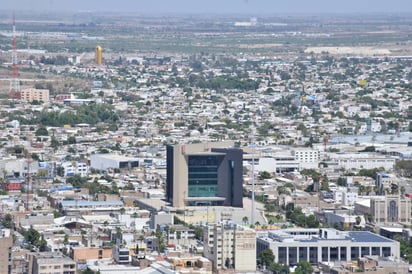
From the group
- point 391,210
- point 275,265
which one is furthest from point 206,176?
point 275,265

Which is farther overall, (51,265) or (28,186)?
(28,186)

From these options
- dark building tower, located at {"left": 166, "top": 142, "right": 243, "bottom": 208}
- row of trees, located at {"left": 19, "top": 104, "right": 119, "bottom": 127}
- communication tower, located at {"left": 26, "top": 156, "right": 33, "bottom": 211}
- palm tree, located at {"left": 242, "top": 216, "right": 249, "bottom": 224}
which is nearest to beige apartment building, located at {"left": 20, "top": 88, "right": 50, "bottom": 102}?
row of trees, located at {"left": 19, "top": 104, "right": 119, "bottom": 127}

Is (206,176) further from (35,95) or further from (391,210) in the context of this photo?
(35,95)

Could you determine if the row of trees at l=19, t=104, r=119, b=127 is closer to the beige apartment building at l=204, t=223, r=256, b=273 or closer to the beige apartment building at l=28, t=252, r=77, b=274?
the beige apartment building at l=204, t=223, r=256, b=273

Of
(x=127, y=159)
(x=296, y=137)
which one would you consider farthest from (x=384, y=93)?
(x=127, y=159)

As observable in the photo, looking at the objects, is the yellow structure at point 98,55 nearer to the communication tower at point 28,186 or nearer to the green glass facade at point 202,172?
the communication tower at point 28,186
